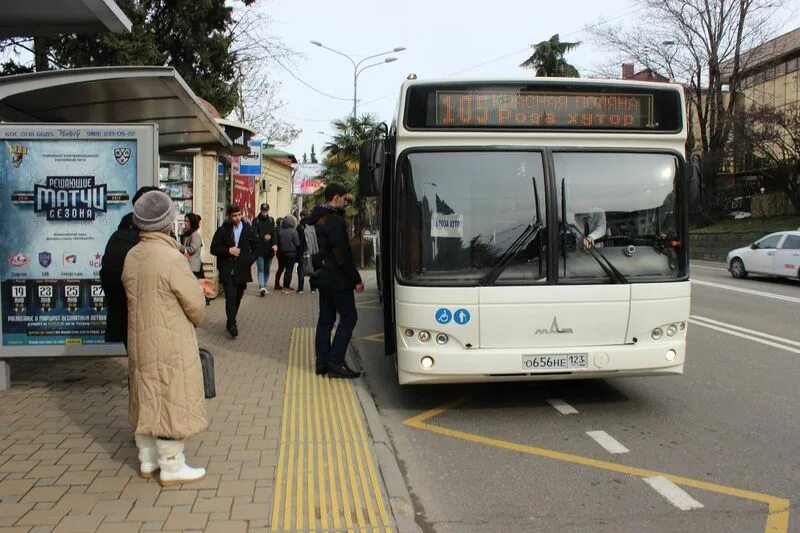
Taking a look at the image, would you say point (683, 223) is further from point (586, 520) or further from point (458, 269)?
point (586, 520)

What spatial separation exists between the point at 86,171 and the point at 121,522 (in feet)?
12.1

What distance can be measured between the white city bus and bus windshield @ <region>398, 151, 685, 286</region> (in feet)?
0.04

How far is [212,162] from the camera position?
1396 centimetres

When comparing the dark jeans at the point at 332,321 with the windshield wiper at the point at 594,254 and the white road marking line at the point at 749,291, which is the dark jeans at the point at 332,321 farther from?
the white road marking line at the point at 749,291

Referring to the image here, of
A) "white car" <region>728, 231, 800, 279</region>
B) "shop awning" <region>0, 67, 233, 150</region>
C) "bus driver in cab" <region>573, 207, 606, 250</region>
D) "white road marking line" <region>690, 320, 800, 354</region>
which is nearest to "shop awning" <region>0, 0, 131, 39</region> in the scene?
"shop awning" <region>0, 67, 233, 150</region>

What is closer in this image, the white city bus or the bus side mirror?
the white city bus

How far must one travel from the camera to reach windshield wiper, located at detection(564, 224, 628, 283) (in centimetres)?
568

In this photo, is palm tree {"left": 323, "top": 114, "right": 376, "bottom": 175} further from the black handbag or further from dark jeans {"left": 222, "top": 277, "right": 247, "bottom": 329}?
the black handbag

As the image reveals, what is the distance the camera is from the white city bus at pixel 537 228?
5.57m

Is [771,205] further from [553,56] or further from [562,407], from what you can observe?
[562,407]

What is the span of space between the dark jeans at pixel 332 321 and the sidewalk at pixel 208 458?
30 cm

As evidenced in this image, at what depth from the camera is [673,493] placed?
4289 mm

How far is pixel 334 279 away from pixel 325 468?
2785 mm

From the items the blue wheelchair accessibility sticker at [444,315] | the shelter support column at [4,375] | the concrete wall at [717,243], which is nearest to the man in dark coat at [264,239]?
the shelter support column at [4,375]
